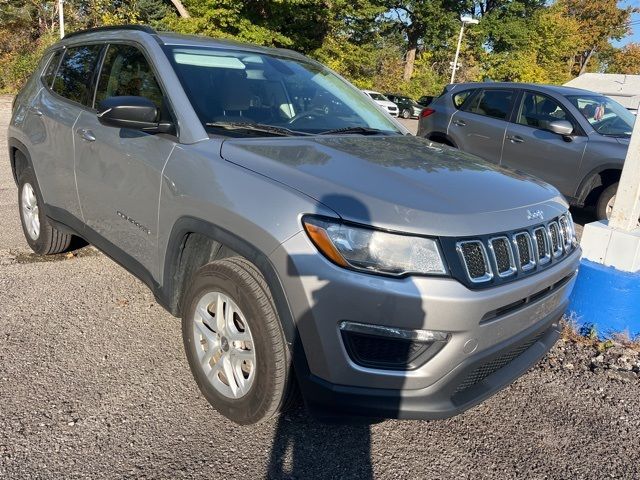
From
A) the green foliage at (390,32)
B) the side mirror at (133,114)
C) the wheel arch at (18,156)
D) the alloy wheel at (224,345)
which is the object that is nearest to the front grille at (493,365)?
the alloy wheel at (224,345)

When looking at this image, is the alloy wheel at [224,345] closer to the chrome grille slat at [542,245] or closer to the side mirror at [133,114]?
the side mirror at [133,114]

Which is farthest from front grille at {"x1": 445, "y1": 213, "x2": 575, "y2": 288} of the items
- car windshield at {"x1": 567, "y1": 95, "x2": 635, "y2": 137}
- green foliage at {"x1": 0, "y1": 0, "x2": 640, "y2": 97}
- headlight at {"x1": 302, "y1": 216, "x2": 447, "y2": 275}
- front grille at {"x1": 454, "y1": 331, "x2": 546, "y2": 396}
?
green foliage at {"x1": 0, "y1": 0, "x2": 640, "y2": 97}

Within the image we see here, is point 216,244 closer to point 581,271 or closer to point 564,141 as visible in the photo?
point 581,271

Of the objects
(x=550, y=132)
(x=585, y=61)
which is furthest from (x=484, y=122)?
(x=585, y=61)

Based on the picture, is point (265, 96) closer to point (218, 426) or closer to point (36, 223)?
point (218, 426)

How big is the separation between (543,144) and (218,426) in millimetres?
5973

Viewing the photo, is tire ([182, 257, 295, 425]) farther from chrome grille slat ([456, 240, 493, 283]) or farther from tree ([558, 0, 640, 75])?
tree ([558, 0, 640, 75])

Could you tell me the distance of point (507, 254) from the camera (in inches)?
89.6

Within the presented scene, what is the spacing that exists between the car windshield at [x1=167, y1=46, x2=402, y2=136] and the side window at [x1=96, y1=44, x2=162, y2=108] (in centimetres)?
18

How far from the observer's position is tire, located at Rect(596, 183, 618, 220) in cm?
659

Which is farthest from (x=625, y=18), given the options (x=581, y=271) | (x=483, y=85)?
(x=581, y=271)

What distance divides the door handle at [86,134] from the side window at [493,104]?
5893 mm

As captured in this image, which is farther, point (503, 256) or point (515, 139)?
point (515, 139)

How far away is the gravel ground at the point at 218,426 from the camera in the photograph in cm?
240
